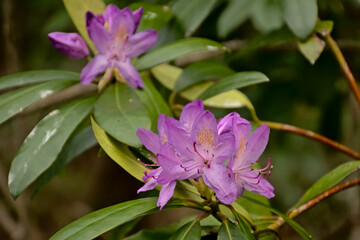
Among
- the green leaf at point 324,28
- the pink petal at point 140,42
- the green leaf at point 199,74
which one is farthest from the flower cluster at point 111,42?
the green leaf at point 324,28

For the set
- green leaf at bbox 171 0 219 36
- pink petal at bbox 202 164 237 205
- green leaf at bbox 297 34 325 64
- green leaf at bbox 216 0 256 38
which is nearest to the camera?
pink petal at bbox 202 164 237 205

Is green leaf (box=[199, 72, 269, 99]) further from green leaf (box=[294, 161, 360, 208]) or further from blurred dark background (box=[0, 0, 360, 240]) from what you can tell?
blurred dark background (box=[0, 0, 360, 240])

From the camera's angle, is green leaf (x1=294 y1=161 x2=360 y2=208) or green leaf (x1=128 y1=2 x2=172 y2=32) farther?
green leaf (x1=128 y1=2 x2=172 y2=32)

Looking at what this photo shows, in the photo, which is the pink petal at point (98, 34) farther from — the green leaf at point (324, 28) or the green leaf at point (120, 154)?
the green leaf at point (324, 28)

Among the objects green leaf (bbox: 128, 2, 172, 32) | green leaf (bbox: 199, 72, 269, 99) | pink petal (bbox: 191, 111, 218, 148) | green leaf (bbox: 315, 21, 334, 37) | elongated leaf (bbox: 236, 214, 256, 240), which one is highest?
green leaf (bbox: 128, 2, 172, 32)

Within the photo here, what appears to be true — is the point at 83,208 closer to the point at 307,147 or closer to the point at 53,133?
the point at 307,147

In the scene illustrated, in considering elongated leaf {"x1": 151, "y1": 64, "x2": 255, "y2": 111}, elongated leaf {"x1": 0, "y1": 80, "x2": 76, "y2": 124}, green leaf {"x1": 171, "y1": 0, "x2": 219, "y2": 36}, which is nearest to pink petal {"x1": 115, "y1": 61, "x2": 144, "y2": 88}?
elongated leaf {"x1": 0, "y1": 80, "x2": 76, "y2": 124}

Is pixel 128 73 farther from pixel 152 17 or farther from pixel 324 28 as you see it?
pixel 324 28

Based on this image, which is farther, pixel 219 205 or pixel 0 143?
pixel 0 143

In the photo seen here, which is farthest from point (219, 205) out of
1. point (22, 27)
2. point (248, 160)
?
point (22, 27)
